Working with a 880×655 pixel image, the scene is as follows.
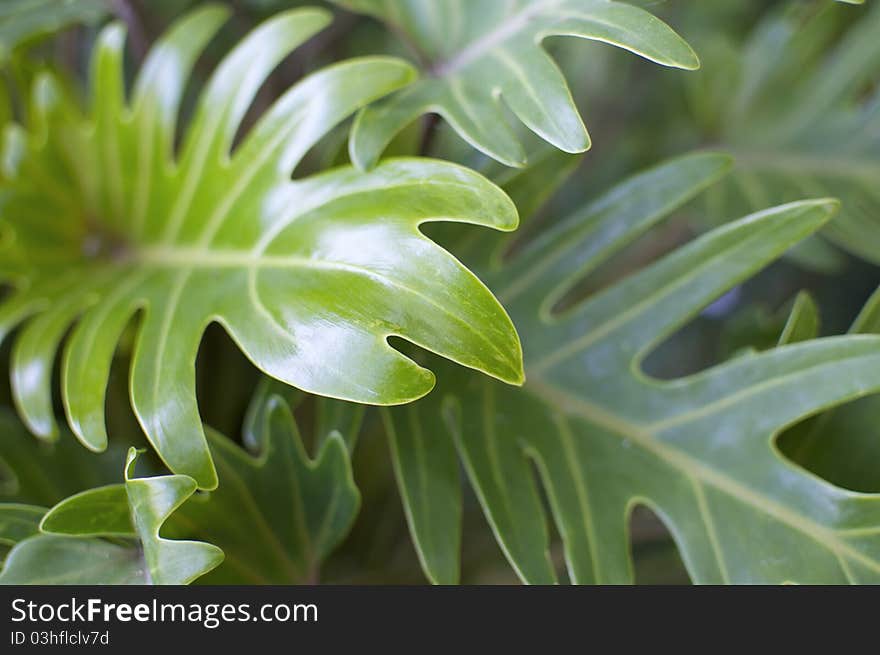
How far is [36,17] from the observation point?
682mm

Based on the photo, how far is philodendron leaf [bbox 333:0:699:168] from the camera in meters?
0.44

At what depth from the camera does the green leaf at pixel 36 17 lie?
66 cm

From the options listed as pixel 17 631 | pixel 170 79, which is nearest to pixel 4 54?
pixel 170 79

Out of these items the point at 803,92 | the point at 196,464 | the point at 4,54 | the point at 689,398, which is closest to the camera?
the point at 196,464

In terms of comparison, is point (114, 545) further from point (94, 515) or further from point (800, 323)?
point (800, 323)

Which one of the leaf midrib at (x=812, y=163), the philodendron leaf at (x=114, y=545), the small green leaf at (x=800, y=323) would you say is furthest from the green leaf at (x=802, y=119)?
the philodendron leaf at (x=114, y=545)

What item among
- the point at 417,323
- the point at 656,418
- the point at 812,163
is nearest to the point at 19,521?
the point at 417,323

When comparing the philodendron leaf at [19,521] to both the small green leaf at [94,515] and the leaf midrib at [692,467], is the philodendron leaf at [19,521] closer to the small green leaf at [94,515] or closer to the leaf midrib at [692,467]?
the small green leaf at [94,515]

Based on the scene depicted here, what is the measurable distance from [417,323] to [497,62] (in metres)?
0.22

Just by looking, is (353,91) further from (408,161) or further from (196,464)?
(196,464)

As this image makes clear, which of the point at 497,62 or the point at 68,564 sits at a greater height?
the point at 497,62

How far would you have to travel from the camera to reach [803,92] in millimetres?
819

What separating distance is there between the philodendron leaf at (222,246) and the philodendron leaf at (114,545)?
0.08 feet

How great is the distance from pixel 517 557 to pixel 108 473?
366 millimetres
